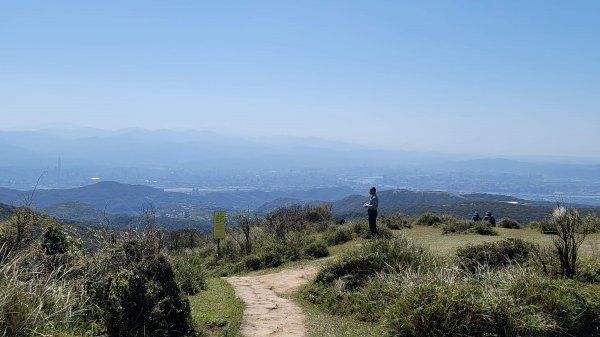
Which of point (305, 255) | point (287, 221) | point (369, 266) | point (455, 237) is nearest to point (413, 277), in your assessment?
point (369, 266)

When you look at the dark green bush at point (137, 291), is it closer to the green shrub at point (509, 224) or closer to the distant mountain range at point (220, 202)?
the distant mountain range at point (220, 202)

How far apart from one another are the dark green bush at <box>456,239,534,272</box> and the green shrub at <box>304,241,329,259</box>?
21.2 feet

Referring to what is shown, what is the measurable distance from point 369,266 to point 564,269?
3976 millimetres

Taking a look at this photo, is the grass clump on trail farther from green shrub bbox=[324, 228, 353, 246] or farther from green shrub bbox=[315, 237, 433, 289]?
green shrub bbox=[324, 228, 353, 246]

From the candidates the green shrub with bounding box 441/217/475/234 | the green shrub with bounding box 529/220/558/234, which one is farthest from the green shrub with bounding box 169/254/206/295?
the green shrub with bounding box 529/220/558/234

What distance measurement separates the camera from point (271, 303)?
35.5 feet

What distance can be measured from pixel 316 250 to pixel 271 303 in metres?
6.76

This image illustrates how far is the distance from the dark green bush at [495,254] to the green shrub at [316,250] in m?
6.47

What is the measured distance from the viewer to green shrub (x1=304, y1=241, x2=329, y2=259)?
1740 cm

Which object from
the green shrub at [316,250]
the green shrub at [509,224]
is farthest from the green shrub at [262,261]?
the green shrub at [509,224]

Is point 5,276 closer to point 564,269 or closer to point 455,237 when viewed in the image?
point 564,269

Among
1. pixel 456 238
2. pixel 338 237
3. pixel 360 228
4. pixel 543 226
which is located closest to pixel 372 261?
pixel 456 238

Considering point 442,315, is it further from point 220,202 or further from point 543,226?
point 220,202

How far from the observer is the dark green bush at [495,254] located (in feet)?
36.1
